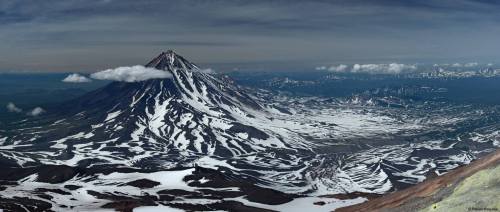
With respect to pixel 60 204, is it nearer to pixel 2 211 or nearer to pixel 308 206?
pixel 2 211

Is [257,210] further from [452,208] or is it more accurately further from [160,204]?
[452,208]

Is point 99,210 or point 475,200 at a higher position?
point 475,200

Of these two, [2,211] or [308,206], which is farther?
[308,206]

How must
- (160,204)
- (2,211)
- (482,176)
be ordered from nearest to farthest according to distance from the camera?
(482,176), (2,211), (160,204)

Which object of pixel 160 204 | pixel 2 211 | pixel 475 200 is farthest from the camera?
pixel 160 204

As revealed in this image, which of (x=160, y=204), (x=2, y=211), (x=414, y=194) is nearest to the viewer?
(x=414, y=194)

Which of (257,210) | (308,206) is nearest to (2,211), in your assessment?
(257,210)

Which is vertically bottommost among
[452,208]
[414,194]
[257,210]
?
[257,210]

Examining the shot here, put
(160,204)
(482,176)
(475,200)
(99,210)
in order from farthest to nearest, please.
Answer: (160,204) → (99,210) → (482,176) → (475,200)

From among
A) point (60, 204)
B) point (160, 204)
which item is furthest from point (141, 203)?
point (60, 204)
